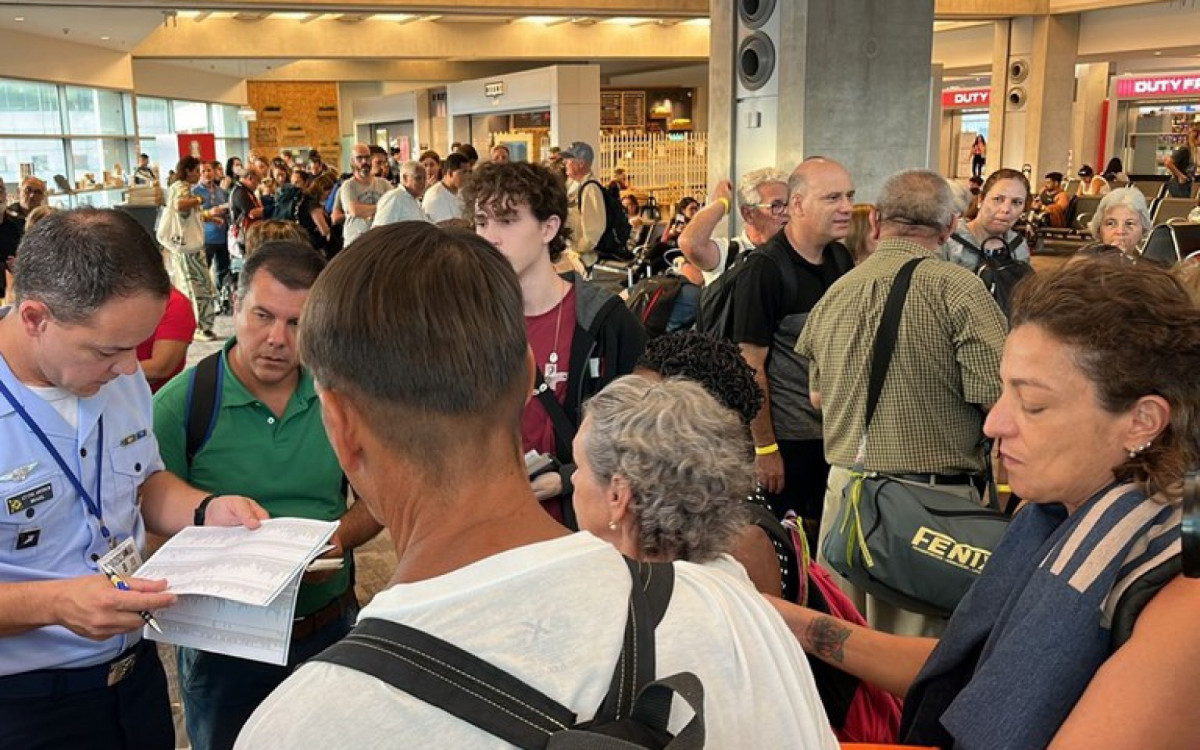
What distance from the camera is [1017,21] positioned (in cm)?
1892

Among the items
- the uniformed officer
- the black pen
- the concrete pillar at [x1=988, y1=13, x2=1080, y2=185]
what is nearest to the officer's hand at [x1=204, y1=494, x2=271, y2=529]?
the uniformed officer

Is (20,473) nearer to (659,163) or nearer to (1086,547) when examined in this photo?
(1086,547)

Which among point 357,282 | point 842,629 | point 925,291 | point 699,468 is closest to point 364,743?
point 357,282

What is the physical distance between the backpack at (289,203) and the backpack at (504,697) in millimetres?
10666

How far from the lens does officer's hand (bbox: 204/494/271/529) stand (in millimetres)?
1937

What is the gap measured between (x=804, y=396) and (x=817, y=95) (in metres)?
6.43

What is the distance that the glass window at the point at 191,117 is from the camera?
3008 cm

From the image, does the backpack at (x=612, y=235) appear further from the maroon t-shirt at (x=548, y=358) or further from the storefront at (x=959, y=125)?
the storefront at (x=959, y=125)

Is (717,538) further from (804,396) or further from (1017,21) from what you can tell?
(1017,21)

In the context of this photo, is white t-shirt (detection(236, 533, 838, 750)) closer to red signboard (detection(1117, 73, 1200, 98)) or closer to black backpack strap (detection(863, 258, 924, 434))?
black backpack strap (detection(863, 258, 924, 434))

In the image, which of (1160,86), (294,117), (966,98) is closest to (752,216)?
(1160,86)

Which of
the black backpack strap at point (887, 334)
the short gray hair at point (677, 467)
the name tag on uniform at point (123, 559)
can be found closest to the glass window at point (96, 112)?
the black backpack strap at point (887, 334)

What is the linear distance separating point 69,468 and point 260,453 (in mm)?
466

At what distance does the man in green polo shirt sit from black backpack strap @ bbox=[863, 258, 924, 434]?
1.67 metres
